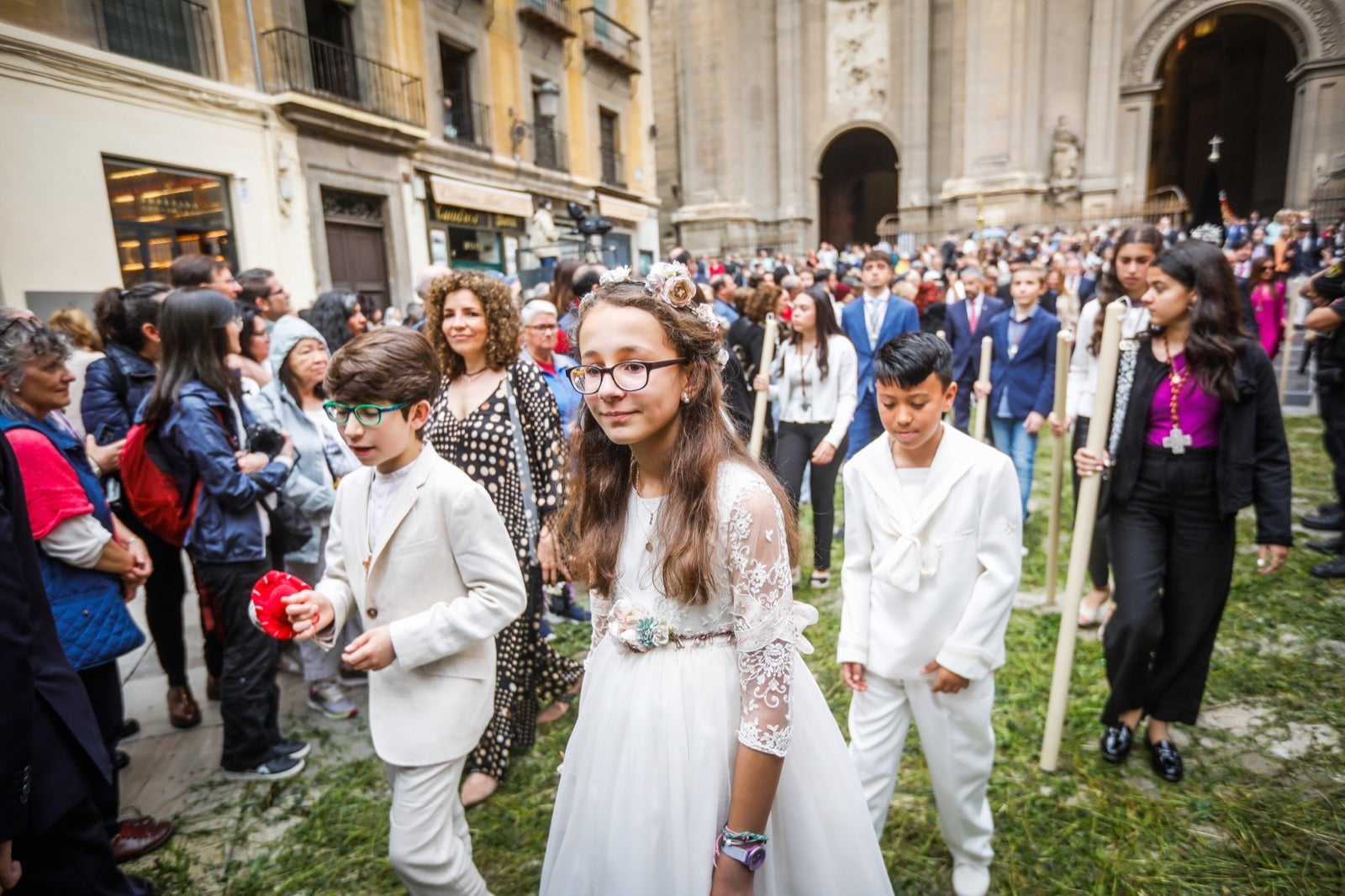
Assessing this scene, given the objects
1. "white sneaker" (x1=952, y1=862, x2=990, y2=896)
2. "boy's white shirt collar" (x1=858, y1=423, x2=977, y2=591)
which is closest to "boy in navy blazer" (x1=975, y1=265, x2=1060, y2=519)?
"boy's white shirt collar" (x1=858, y1=423, x2=977, y2=591)

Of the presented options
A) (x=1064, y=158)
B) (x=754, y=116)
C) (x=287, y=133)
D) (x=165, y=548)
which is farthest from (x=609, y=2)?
(x=165, y=548)

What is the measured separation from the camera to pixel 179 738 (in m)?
3.57

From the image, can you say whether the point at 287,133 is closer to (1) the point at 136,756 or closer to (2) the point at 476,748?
(1) the point at 136,756

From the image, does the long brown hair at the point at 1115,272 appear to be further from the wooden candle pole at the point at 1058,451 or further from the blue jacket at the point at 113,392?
the blue jacket at the point at 113,392

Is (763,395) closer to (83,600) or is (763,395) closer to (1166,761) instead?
(1166,761)

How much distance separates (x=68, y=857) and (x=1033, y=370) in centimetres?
599

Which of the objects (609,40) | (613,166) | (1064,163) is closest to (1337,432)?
(613,166)

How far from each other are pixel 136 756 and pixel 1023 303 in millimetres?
6311

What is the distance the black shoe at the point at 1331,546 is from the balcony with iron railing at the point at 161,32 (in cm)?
1327

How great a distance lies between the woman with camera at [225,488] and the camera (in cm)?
297

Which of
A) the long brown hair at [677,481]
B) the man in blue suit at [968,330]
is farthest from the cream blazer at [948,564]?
the man in blue suit at [968,330]

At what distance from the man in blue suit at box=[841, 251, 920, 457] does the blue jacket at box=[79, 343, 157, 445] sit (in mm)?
4674

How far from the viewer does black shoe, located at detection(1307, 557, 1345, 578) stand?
4.70 metres

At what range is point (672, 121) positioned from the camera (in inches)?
1171
